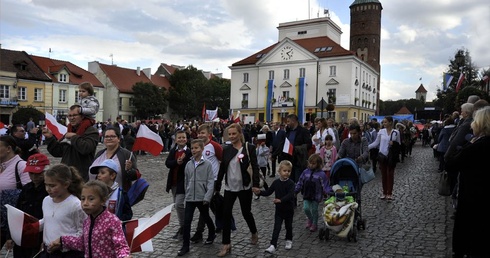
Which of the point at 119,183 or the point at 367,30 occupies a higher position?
the point at 367,30

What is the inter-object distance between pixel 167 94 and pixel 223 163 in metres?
65.5

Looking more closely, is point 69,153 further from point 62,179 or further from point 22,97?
point 22,97

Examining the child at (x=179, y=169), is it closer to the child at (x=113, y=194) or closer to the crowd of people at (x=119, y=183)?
the crowd of people at (x=119, y=183)

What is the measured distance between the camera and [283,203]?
20.0 feet

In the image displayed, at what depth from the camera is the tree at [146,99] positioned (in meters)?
62.4

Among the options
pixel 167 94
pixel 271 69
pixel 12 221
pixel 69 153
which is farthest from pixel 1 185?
pixel 167 94

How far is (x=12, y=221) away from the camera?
12.2ft

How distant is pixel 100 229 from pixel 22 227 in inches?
33.7

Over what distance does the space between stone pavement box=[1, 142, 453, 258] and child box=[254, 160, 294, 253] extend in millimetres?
193

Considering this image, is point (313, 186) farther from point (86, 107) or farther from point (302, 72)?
point (302, 72)

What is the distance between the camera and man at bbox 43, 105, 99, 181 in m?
4.87

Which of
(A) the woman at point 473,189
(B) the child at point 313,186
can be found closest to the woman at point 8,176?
(B) the child at point 313,186

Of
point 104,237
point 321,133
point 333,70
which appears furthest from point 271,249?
point 333,70

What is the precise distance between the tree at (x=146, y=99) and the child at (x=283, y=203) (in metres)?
58.3
